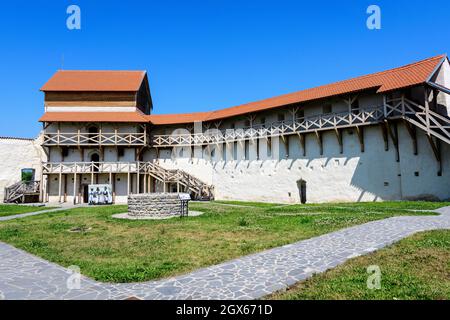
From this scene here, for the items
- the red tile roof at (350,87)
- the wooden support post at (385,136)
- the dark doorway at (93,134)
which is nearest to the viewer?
the red tile roof at (350,87)

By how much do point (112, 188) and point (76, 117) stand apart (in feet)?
24.7

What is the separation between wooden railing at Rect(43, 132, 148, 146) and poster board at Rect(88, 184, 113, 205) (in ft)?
14.0

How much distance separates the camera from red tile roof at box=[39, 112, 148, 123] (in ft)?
87.7

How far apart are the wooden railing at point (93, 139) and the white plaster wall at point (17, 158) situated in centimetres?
314

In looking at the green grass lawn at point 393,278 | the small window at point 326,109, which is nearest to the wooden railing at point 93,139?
the small window at point 326,109

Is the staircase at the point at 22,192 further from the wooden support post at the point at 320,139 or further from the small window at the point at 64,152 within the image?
the wooden support post at the point at 320,139

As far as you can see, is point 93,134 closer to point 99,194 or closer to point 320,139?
point 99,194

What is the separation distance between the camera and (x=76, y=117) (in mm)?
27281

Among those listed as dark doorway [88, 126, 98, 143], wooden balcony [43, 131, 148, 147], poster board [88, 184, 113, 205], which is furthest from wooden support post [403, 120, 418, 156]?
dark doorway [88, 126, 98, 143]

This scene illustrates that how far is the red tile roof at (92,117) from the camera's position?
2673 cm

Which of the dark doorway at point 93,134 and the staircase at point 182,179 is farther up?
the dark doorway at point 93,134
